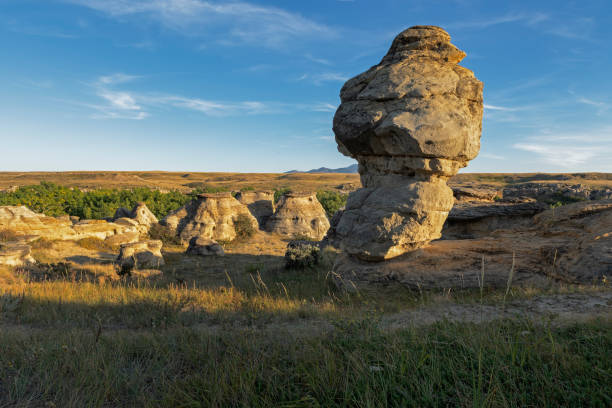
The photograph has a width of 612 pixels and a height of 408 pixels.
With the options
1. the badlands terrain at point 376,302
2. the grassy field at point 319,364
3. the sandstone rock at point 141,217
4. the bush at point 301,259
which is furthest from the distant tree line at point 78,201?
the grassy field at point 319,364

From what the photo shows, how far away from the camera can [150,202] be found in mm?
27156

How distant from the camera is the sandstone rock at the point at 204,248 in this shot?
55.2 feet

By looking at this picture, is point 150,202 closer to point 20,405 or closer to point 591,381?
point 20,405

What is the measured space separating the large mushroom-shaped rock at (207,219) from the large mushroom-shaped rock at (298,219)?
2.72 metres

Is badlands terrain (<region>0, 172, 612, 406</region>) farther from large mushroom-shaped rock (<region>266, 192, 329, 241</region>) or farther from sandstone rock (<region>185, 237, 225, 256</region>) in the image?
large mushroom-shaped rock (<region>266, 192, 329, 241</region>)

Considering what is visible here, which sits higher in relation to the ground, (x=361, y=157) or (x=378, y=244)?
(x=361, y=157)

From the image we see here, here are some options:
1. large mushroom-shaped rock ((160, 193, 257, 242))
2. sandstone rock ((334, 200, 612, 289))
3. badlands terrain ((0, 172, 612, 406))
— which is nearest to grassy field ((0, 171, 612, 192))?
large mushroom-shaped rock ((160, 193, 257, 242))

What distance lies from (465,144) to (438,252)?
8.92ft

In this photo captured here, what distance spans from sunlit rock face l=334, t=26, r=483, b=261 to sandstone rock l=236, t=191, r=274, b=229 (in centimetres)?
1842

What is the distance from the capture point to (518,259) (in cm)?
726

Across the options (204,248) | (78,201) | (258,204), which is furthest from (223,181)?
(204,248)

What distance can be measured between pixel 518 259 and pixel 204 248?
47.5ft

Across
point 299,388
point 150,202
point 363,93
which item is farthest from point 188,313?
point 150,202

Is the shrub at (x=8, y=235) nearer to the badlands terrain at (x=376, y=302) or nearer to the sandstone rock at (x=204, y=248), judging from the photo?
the badlands terrain at (x=376, y=302)
